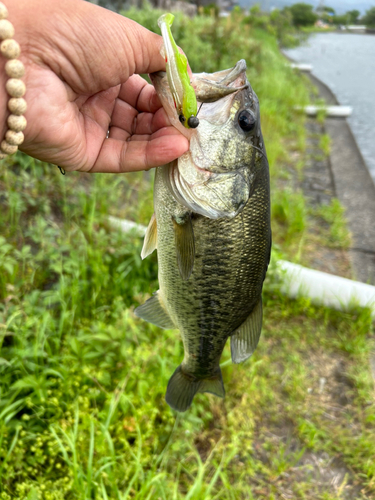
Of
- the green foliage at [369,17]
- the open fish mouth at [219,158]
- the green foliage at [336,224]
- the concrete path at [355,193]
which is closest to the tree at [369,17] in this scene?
the green foliage at [369,17]

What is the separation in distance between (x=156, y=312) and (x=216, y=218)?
59cm

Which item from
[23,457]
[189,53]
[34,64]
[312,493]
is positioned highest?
[34,64]

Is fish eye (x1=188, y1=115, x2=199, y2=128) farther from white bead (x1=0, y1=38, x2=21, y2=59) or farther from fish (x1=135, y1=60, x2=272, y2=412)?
white bead (x1=0, y1=38, x2=21, y2=59)

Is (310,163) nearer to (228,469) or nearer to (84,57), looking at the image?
(228,469)

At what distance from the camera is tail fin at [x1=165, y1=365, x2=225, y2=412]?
1.81 meters

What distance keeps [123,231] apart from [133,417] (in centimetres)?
174

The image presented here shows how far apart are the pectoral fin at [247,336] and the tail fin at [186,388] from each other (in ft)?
0.73

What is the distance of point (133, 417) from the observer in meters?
2.30

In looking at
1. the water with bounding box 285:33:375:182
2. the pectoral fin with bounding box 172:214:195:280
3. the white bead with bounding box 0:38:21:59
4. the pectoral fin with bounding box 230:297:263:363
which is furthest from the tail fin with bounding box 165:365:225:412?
the water with bounding box 285:33:375:182

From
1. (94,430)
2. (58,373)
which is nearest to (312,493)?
(94,430)

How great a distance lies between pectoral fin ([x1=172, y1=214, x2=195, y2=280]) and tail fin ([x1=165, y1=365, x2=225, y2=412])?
1.90ft

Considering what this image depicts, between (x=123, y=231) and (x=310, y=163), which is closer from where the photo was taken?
(x=123, y=231)

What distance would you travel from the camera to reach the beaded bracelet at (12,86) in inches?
46.3

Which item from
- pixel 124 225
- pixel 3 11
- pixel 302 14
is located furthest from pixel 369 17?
pixel 3 11
